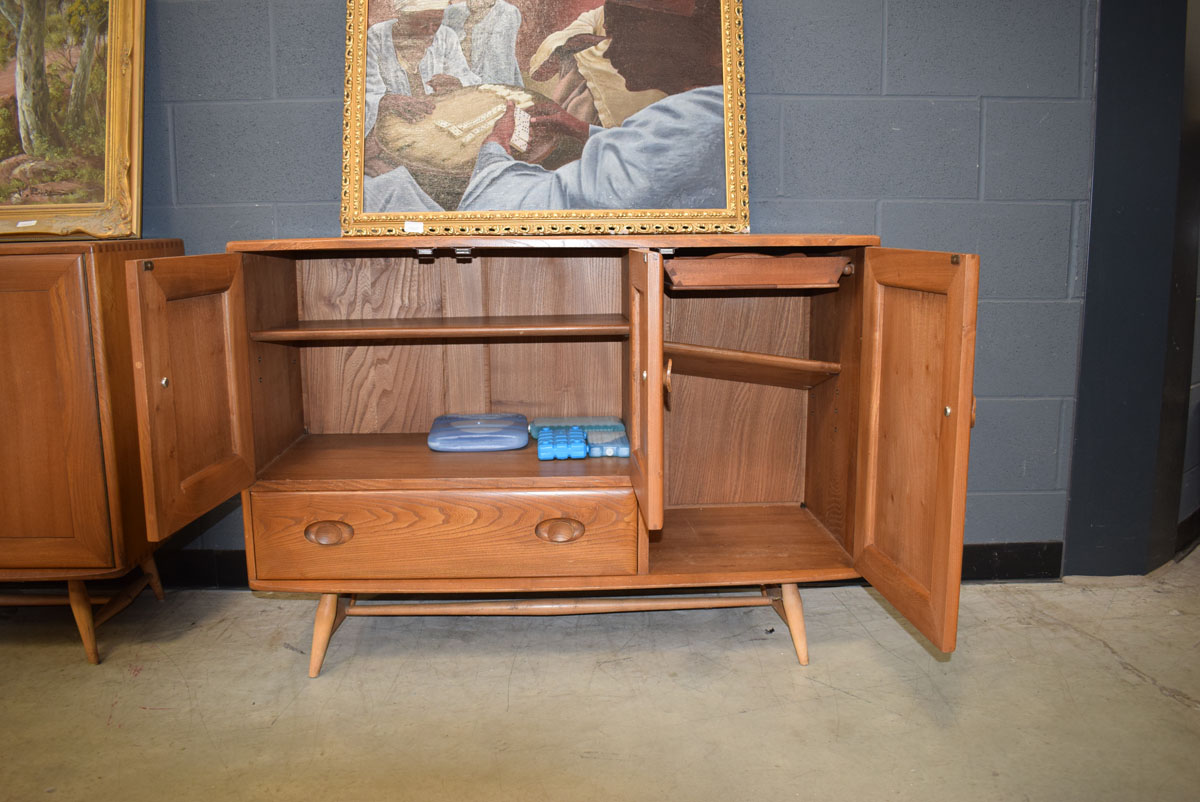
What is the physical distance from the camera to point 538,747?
1.84 meters

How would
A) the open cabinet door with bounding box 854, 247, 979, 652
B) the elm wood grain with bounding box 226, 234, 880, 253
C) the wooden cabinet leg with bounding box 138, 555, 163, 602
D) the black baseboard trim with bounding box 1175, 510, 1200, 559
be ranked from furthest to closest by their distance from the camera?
1. the black baseboard trim with bounding box 1175, 510, 1200, 559
2. the wooden cabinet leg with bounding box 138, 555, 163, 602
3. the elm wood grain with bounding box 226, 234, 880, 253
4. the open cabinet door with bounding box 854, 247, 979, 652

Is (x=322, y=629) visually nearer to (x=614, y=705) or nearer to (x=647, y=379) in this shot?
(x=614, y=705)

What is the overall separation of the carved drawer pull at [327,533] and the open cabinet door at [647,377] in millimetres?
680

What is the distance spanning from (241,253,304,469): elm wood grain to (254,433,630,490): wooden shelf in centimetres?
6

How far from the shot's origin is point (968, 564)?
266 cm

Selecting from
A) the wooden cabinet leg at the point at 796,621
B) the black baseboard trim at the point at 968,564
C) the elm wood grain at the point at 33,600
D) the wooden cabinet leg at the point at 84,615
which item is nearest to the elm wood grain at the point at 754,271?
the wooden cabinet leg at the point at 796,621

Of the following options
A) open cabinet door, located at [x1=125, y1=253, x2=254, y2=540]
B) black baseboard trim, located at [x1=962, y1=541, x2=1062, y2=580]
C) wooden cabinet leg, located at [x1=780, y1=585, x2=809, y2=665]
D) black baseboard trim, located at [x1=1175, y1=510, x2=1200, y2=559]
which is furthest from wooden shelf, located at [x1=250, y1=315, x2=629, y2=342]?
black baseboard trim, located at [x1=1175, y1=510, x2=1200, y2=559]

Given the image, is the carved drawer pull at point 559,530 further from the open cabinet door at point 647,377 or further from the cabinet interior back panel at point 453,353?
the cabinet interior back panel at point 453,353

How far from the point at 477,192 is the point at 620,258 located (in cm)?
41

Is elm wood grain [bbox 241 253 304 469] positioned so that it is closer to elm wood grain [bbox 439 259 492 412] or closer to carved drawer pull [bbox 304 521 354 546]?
carved drawer pull [bbox 304 521 354 546]

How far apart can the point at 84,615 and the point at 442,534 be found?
914 mm

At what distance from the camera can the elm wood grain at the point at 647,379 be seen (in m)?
1.75

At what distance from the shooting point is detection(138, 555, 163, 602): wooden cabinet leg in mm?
2506

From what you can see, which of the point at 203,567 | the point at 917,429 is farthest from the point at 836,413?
the point at 203,567
